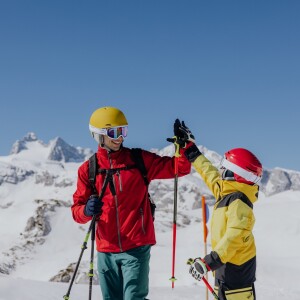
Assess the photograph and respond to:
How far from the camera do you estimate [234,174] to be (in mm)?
5793

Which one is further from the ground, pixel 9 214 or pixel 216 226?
pixel 216 226

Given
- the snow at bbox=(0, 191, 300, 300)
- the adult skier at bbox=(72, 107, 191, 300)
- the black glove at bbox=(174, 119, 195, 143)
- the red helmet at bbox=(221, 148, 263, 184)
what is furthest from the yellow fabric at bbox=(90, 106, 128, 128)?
the snow at bbox=(0, 191, 300, 300)

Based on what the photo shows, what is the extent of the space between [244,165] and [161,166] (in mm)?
1035

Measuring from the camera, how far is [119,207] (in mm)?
5754

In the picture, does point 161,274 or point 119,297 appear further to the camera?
Result: point 161,274

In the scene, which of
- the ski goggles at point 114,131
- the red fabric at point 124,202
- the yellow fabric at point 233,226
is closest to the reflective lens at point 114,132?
the ski goggles at point 114,131

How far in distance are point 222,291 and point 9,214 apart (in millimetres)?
108111

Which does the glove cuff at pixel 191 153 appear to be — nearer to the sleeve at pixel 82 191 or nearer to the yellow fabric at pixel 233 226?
the yellow fabric at pixel 233 226

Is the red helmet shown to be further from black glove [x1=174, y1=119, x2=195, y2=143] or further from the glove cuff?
black glove [x1=174, y1=119, x2=195, y2=143]

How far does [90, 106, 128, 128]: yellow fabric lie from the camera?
591 cm

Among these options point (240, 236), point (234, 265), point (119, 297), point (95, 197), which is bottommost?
point (119, 297)

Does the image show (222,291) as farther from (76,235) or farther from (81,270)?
(76,235)

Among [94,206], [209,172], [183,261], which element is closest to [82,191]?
[94,206]

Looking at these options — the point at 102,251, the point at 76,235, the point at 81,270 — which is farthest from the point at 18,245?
the point at 102,251
